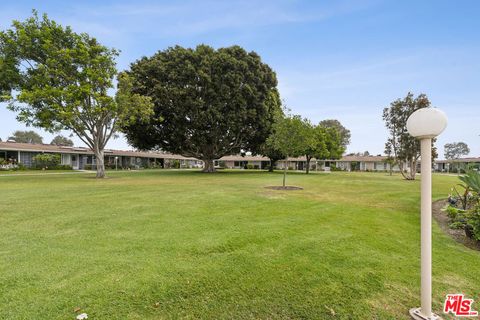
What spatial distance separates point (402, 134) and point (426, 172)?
2821 cm

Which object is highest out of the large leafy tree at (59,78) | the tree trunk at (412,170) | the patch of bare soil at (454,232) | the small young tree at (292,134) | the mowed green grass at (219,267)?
the large leafy tree at (59,78)

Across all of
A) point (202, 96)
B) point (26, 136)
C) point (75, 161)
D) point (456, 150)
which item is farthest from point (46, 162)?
point (456, 150)

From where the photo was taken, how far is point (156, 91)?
23.3 m

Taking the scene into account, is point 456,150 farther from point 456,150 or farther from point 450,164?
point 450,164

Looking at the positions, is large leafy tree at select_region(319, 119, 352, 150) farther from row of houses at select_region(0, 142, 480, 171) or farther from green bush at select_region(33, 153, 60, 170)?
green bush at select_region(33, 153, 60, 170)

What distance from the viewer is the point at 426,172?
8.09 ft

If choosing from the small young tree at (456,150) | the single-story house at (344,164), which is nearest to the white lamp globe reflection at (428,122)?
the single-story house at (344,164)

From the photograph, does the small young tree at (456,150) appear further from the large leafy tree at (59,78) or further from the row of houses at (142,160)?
the large leafy tree at (59,78)

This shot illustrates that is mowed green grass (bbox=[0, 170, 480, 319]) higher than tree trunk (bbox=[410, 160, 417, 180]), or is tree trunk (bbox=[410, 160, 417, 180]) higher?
tree trunk (bbox=[410, 160, 417, 180])

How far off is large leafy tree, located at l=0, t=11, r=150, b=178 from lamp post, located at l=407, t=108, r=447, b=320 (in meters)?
19.3

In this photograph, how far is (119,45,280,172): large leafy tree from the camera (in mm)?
23594

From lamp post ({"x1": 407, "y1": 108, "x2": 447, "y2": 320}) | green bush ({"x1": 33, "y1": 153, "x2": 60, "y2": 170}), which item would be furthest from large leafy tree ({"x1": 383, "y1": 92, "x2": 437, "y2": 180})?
green bush ({"x1": 33, "y1": 153, "x2": 60, "y2": 170})

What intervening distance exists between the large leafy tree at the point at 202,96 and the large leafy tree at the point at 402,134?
1270 cm

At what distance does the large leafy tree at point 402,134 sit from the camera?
25470mm
